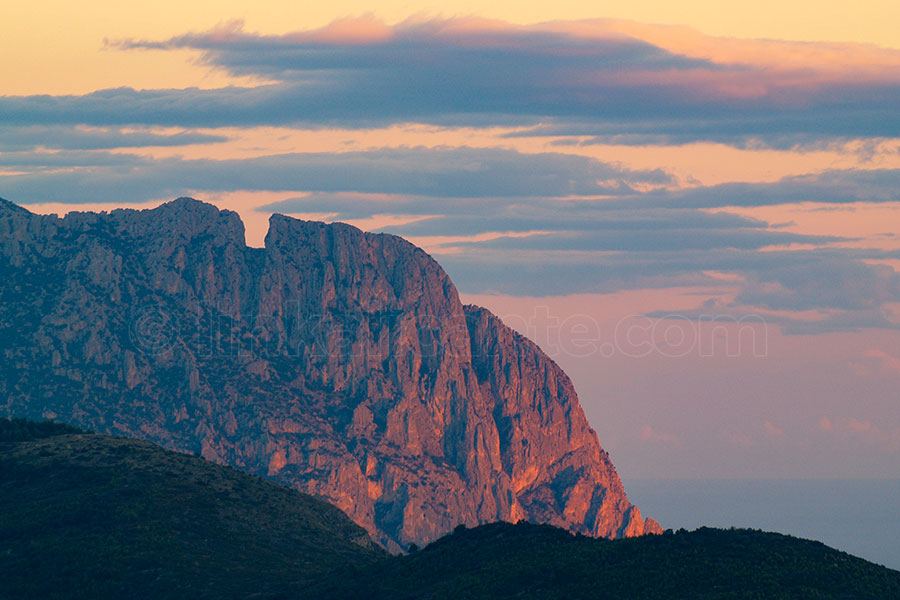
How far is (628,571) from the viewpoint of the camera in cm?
15775

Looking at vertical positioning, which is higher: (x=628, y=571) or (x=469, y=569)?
(x=628, y=571)

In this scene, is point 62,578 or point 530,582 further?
point 62,578

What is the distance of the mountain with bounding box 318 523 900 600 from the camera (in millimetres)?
145875

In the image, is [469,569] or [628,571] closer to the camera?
[628,571]

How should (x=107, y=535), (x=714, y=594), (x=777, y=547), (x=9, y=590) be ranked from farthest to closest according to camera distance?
1. (x=107, y=535)
2. (x=9, y=590)
3. (x=777, y=547)
4. (x=714, y=594)

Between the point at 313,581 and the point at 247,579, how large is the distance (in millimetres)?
8812

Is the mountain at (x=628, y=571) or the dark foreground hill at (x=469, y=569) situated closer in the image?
the mountain at (x=628, y=571)

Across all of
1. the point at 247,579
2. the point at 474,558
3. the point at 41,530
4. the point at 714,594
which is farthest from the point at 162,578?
the point at 714,594

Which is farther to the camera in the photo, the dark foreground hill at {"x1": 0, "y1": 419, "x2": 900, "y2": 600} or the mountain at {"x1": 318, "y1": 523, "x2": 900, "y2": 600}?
the dark foreground hill at {"x1": 0, "y1": 419, "x2": 900, "y2": 600}

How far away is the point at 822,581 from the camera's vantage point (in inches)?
5773

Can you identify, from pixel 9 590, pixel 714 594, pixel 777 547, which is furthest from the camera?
pixel 9 590

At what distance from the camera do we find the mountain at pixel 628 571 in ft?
479

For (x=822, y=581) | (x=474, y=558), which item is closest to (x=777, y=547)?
(x=822, y=581)

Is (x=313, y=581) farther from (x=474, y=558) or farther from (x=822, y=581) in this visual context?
(x=822, y=581)
